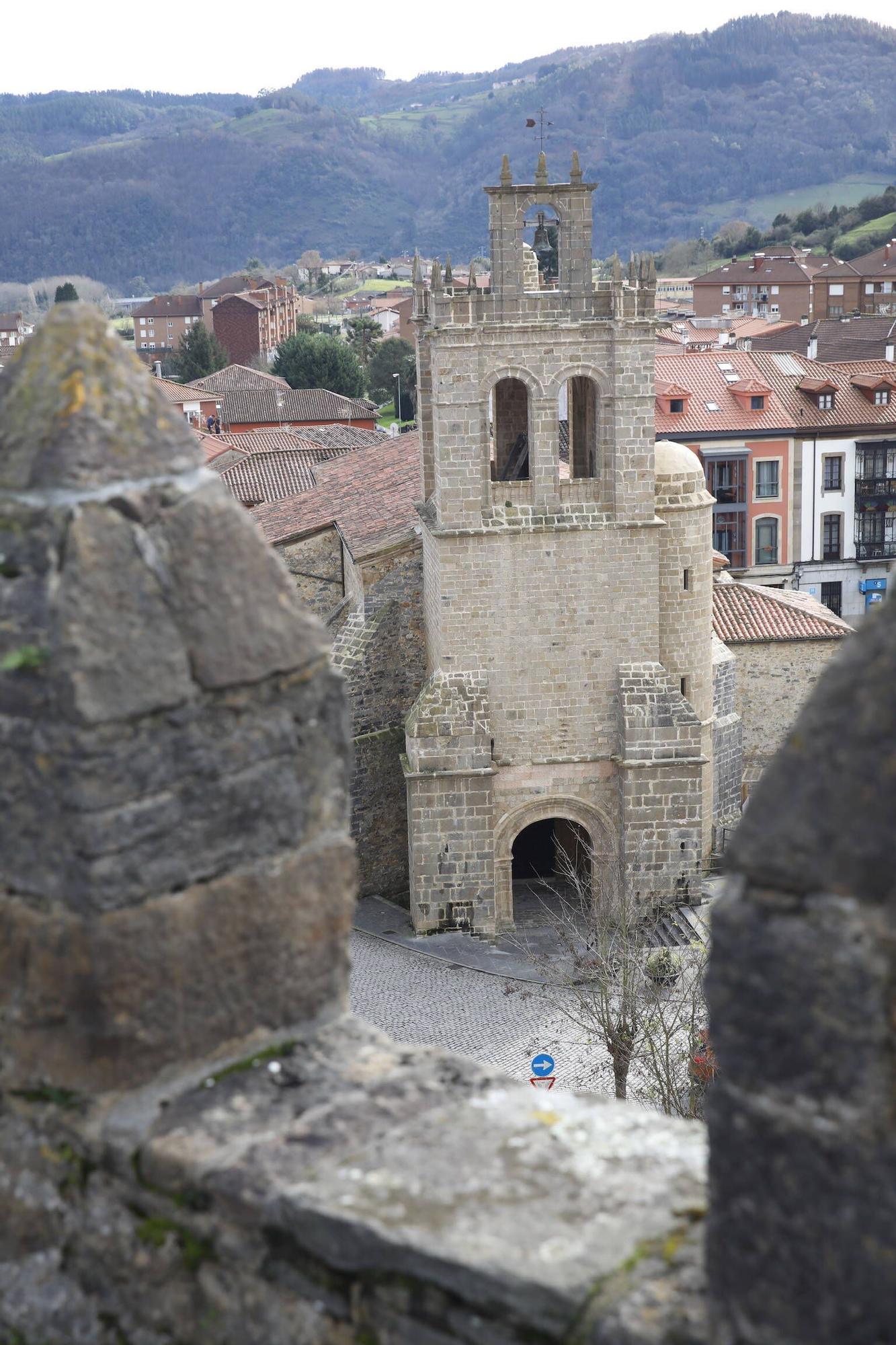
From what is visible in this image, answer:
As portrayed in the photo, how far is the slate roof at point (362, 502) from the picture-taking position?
26.2m

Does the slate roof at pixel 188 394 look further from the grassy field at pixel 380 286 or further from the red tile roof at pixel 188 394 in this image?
the grassy field at pixel 380 286

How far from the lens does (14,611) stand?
3.08m

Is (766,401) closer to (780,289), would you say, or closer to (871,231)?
(780,289)

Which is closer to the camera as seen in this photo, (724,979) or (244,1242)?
(724,979)

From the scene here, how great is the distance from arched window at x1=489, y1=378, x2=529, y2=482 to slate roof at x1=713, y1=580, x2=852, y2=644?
19.6 ft

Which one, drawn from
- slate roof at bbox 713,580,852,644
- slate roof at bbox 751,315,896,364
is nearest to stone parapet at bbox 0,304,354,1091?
slate roof at bbox 713,580,852,644

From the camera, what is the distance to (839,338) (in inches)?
2400

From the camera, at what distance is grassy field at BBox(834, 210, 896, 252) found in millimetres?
94625

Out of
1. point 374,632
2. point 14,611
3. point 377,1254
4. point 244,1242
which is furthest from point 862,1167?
point 374,632

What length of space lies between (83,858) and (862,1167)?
1.58 m

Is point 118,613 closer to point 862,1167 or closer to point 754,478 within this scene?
point 862,1167

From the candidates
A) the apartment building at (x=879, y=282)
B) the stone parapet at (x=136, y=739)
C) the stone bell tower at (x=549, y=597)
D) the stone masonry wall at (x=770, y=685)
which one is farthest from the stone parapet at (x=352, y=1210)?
the apartment building at (x=879, y=282)

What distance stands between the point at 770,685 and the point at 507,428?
24.5 ft

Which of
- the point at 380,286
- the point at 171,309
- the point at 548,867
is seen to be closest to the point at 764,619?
the point at 548,867
